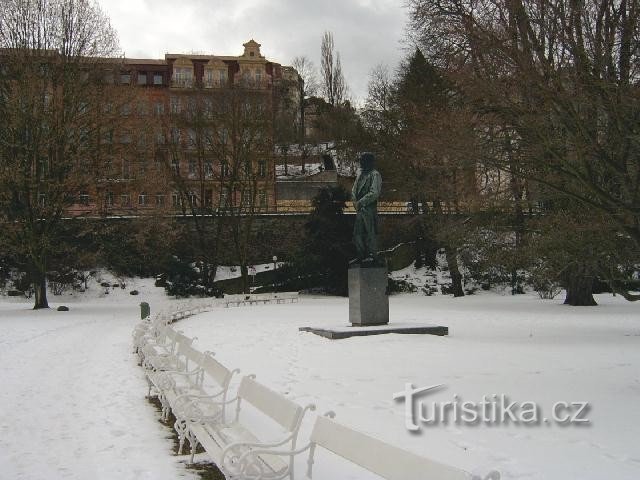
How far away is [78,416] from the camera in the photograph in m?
7.89

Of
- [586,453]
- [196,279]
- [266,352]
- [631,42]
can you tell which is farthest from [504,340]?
[196,279]

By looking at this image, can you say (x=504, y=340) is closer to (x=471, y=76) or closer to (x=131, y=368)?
(x=471, y=76)

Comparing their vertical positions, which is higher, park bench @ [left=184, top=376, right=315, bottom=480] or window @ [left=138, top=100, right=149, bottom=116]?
window @ [left=138, top=100, right=149, bottom=116]

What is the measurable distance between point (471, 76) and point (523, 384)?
4.73 metres

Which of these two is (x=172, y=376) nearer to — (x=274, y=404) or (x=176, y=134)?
(x=274, y=404)

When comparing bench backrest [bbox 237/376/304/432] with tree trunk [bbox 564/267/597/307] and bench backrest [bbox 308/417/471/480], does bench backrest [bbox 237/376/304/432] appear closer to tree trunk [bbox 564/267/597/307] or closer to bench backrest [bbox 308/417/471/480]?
bench backrest [bbox 308/417/471/480]

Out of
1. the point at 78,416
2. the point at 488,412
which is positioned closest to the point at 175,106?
the point at 78,416

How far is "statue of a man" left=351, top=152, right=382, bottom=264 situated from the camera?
16.4 m

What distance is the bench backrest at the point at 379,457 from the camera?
10.4 ft

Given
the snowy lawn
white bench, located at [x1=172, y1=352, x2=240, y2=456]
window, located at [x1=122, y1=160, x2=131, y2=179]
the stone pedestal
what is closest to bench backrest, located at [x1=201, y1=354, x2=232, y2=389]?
white bench, located at [x1=172, y1=352, x2=240, y2=456]

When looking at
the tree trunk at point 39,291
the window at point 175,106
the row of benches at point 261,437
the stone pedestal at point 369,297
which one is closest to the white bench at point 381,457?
the row of benches at point 261,437

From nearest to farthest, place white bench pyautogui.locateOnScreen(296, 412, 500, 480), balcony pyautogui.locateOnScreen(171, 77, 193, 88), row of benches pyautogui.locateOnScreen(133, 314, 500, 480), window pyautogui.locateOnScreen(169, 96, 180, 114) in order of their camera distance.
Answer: white bench pyautogui.locateOnScreen(296, 412, 500, 480), row of benches pyautogui.locateOnScreen(133, 314, 500, 480), window pyautogui.locateOnScreen(169, 96, 180, 114), balcony pyautogui.locateOnScreen(171, 77, 193, 88)

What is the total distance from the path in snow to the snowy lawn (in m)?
1.62

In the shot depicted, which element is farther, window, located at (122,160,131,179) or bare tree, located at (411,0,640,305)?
window, located at (122,160,131,179)
